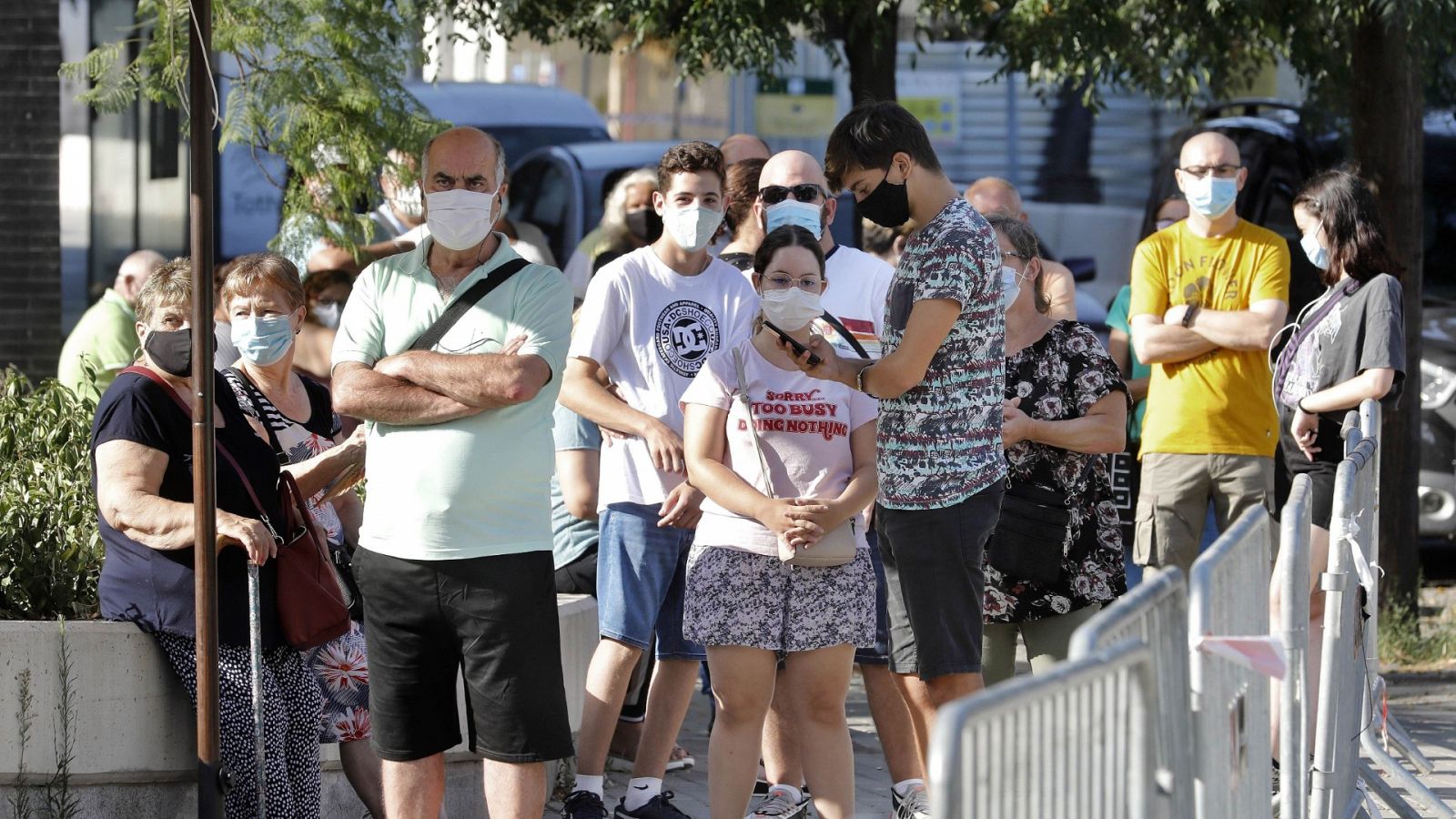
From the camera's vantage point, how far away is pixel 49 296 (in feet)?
33.5

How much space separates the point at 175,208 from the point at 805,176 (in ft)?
25.3

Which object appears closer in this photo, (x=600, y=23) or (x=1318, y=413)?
(x=1318, y=413)

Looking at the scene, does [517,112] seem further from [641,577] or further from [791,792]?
[791,792]

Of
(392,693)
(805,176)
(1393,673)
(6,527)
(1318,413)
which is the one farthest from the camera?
(1393,673)

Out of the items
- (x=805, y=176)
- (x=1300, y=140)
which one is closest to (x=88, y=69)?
(x=805, y=176)

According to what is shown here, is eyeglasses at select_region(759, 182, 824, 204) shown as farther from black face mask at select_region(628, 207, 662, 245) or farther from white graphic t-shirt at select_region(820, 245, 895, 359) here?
black face mask at select_region(628, 207, 662, 245)

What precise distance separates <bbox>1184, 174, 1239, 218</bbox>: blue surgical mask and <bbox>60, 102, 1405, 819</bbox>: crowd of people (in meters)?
1.30

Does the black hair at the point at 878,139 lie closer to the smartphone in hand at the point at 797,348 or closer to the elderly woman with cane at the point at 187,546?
the smartphone in hand at the point at 797,348

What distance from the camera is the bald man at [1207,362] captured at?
22.7ft

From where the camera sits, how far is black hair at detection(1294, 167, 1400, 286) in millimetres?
6473

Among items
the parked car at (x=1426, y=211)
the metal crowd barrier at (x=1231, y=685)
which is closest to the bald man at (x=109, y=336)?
the metal crowd barrier at (x=1231, y=685)

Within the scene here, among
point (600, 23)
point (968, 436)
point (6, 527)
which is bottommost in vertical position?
point (6, 527)

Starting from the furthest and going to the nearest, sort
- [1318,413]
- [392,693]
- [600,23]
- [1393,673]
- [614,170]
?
[614,170], [600,23], [1393,673], [1318,413], [392,693]

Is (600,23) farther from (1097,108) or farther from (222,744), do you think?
(222,744)
